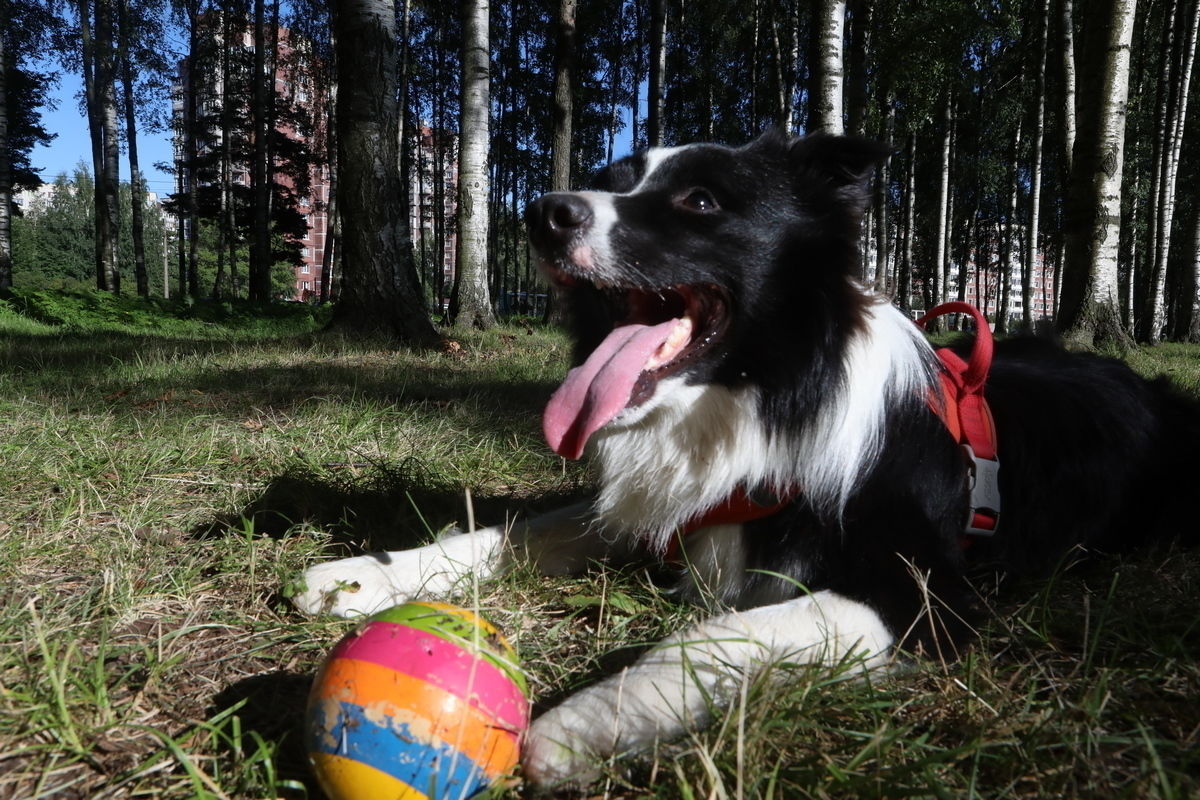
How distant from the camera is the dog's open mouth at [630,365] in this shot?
196 centimetres

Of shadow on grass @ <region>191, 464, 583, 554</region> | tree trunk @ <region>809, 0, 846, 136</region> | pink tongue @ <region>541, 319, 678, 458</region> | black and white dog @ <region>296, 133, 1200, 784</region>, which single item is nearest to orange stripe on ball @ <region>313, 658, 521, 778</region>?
black and white dog @ <region>296, 133, 1200, 784</region>

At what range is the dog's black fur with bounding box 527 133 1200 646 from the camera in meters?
1.91

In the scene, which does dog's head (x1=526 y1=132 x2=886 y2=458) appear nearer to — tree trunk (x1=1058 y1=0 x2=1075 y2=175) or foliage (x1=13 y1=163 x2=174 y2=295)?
tree trunk (x1=1058 y1=0 x2=1075 y2=175)

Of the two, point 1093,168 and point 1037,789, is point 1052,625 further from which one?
point 1093,168

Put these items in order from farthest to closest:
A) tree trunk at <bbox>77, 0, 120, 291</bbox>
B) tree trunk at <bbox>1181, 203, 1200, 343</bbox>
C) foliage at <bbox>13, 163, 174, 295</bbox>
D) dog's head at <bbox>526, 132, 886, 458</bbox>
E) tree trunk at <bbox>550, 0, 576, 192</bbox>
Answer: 1. foliage at <bbox>13, 163, 174, 295</bbox>
2. tree trunk at <bbox>77, 0, 120, 291</bbox>
3. tree trunk at <bbox>1181, 203, 1200, 343</bbox>
4. tree trunk at <bbox>550, 0, 576, 192</bbox>
5. dog's head at <bbox>526, 132, 886, 458</bbox>

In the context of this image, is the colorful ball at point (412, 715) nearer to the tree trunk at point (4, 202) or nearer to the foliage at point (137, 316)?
the foliage at point (137, 316)

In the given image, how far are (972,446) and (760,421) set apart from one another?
65 cm

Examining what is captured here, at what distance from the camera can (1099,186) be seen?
309 inches

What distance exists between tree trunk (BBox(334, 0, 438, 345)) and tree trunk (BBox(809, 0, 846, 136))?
386 centimetres

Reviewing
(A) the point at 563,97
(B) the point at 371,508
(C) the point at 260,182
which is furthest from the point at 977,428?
(C) the point at 260,182

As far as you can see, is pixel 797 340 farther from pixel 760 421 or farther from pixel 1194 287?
pixel 1194 287

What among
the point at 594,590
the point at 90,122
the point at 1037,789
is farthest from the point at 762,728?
the point at 90,122

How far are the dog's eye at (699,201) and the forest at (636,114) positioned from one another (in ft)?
2.06

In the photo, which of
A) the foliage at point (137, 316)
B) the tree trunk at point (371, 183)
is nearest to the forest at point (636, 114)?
the tree trunk at point (371, 183)
